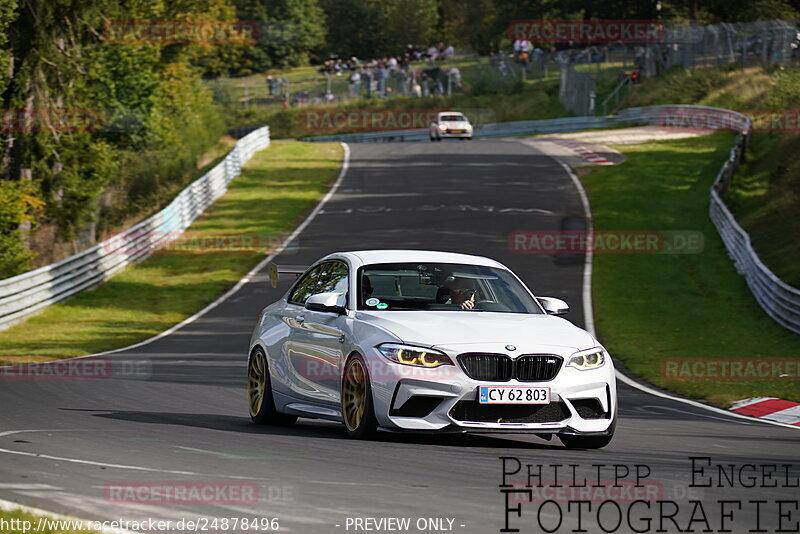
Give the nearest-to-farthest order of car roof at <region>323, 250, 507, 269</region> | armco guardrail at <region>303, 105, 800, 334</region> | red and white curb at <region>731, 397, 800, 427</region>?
1. car roof at <region>323, 250, 507, 269</region>
2. red and white curb at <region>731, 397, 800, 427</region>
3. armco guardrail at <region>303, 105, 800, 334</region>

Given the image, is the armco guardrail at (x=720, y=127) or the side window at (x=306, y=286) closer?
the side window at (x=306, y=286)

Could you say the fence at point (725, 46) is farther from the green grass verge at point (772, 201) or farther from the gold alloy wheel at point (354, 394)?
the gold alloy wheel at point (354, 394)

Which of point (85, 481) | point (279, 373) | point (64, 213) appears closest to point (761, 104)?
point (64, 213)

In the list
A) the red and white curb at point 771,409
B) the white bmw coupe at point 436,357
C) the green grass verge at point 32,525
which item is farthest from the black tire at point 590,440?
the green grass verge at point 32,525

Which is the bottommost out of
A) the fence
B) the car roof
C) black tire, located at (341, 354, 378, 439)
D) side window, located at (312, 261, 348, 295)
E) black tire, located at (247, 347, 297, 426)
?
the fence

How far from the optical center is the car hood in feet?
31.1

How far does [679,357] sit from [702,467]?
513 inches

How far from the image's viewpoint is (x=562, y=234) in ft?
123

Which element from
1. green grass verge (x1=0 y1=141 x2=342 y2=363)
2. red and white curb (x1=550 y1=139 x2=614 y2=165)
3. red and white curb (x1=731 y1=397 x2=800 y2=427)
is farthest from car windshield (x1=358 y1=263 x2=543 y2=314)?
red and white curb (x1=550 y1=139 x2=614 y2=165)

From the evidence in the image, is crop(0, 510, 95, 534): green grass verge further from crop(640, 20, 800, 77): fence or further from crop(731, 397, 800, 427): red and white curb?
crop(640, 20, 800, 77): fence

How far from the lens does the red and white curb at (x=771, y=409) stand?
545 inches

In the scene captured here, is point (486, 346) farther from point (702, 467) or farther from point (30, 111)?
point (30, 111)

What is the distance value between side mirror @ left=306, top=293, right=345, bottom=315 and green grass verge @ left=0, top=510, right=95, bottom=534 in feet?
14.3

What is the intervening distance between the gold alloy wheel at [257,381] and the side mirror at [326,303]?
137 centimetres
